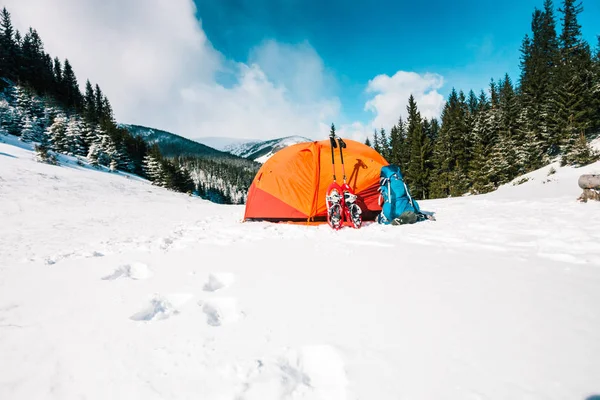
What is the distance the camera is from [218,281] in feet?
10.1

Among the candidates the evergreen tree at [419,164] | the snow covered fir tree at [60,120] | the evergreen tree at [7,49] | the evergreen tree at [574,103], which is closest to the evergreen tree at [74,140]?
the snow covered fir tree at [60,120]

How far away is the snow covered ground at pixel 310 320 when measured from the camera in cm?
149

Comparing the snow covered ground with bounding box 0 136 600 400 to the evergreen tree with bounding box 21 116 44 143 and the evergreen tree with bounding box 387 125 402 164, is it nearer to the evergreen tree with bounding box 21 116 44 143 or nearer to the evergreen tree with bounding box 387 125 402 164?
the evergreen tree with bounding box 387 125 402 164

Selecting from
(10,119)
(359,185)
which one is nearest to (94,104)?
(10,119)

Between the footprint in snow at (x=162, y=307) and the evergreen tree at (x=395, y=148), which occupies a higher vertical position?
the evergreen tree at (x=395, y=148)

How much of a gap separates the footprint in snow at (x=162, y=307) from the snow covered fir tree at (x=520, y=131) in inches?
991

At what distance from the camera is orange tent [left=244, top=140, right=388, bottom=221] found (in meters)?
7.34

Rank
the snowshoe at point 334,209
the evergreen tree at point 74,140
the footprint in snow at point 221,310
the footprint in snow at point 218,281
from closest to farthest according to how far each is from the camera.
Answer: the footprint in snow at point 221,310
the footprint in snow at point 218,281
the snowshoe at point 334,209
the evergreen tree at point 74,140

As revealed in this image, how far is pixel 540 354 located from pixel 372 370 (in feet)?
3.67

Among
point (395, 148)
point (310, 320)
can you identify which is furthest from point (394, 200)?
point (395, 148)

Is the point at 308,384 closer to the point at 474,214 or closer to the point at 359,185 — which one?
the point at 359,185

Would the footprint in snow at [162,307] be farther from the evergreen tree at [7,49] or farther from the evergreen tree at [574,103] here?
the evergreen tree at [7,49]

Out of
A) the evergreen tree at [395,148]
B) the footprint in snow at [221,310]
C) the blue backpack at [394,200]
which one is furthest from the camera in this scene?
the evergreen tree at [395,148]

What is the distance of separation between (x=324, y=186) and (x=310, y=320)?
5501 mm
